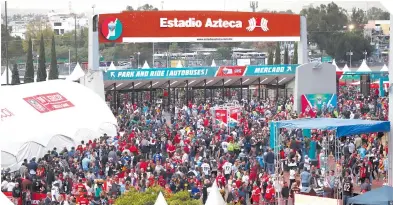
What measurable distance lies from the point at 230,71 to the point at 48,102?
52.1 feet

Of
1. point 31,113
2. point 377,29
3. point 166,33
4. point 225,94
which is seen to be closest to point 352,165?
point 31,113

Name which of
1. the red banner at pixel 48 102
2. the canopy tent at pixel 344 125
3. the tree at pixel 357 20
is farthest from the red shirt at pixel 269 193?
the tree at pixel 357 20

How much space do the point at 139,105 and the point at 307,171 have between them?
70.9 ft

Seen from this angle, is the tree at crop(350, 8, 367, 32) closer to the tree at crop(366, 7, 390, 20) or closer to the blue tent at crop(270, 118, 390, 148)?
the tree at crop(366, 7, 390, 20)

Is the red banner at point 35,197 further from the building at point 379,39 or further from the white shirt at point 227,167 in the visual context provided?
the building at point 379,39

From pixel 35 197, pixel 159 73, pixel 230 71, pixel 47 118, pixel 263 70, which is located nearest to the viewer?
pixel 35 197

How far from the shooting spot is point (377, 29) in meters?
127

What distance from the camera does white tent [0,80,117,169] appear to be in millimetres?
24625

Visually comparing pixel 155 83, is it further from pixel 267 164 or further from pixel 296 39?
pixel 267 164

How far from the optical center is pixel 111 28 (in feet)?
113

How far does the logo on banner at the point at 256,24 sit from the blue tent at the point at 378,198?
21.7m

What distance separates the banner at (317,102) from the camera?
112 feet

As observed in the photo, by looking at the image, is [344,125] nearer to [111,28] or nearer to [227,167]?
[227,167]

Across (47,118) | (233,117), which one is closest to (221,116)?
(233,117)
